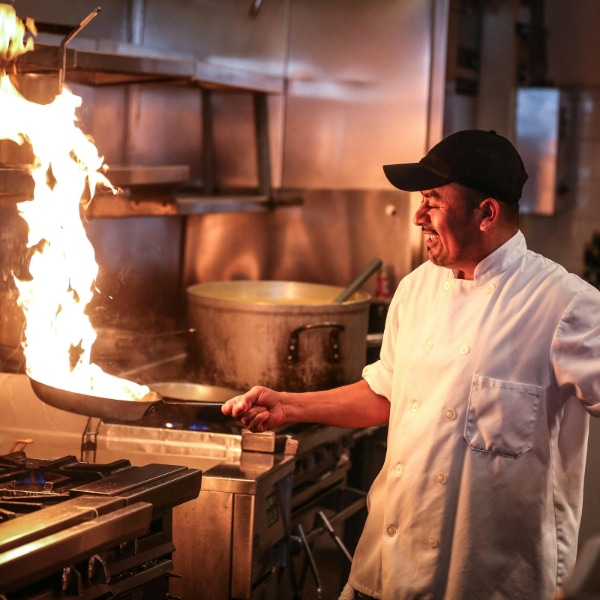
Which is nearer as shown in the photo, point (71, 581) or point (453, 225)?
point (71, 581)

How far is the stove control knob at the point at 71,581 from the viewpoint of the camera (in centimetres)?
172

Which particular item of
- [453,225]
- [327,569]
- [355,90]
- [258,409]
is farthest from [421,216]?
[355,90]


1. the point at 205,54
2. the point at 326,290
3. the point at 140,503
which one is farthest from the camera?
the point at 205,54

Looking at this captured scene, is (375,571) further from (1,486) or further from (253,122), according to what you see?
(253,122)

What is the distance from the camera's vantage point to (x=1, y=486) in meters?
1.94

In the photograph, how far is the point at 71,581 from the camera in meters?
1.73

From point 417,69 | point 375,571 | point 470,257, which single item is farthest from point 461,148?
point 417,69

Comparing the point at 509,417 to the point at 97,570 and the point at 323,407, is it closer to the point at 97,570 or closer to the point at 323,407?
the point at 323,407

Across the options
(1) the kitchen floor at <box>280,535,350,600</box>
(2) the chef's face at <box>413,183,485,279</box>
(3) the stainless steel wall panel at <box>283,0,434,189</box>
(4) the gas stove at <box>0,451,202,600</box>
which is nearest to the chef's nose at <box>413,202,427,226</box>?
(2) the chef's face at <box>413,183,485,279</box>

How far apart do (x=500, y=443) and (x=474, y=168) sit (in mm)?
566

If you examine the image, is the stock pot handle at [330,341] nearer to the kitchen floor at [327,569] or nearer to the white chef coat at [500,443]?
the kitchen floor at [327,569]

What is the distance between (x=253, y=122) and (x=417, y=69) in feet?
2.49

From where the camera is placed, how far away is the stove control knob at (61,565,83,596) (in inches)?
67.9

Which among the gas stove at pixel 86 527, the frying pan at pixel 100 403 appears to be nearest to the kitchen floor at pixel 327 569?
the gas stove at pixel 86 527
